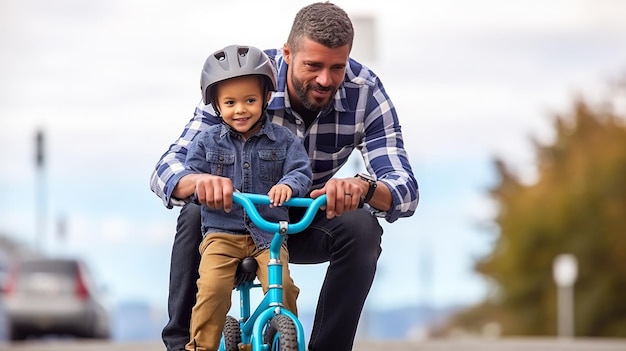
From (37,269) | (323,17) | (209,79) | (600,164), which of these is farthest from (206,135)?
(600,164)

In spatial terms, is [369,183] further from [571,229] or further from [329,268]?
[571,229]

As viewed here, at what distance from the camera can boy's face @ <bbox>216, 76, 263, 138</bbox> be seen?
534cm

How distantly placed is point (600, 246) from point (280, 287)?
45.7 meters

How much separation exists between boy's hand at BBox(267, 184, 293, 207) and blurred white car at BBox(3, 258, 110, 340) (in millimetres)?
16875

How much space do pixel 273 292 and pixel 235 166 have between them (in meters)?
0.46

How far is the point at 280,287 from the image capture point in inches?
206

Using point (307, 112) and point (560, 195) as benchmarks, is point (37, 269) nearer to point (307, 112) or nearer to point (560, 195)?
point (307, 112)

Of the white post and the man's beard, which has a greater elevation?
the man's beard

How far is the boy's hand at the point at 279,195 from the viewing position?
5.09 meters

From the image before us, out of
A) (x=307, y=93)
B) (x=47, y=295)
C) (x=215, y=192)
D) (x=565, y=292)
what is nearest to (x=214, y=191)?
(x=215, y=192)

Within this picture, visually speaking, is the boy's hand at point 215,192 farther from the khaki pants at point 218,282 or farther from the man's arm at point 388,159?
the man's arm at point 388,159

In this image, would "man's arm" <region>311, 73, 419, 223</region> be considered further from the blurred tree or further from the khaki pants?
the blurred tree

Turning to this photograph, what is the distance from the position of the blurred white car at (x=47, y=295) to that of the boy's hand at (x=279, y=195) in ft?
55.4

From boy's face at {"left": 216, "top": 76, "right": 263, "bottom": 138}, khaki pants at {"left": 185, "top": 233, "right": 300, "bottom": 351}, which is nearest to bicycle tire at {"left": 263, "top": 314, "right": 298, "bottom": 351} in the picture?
khaki pants at {"left": 185, "top": 233, "right": 300, "bottom": 351}
